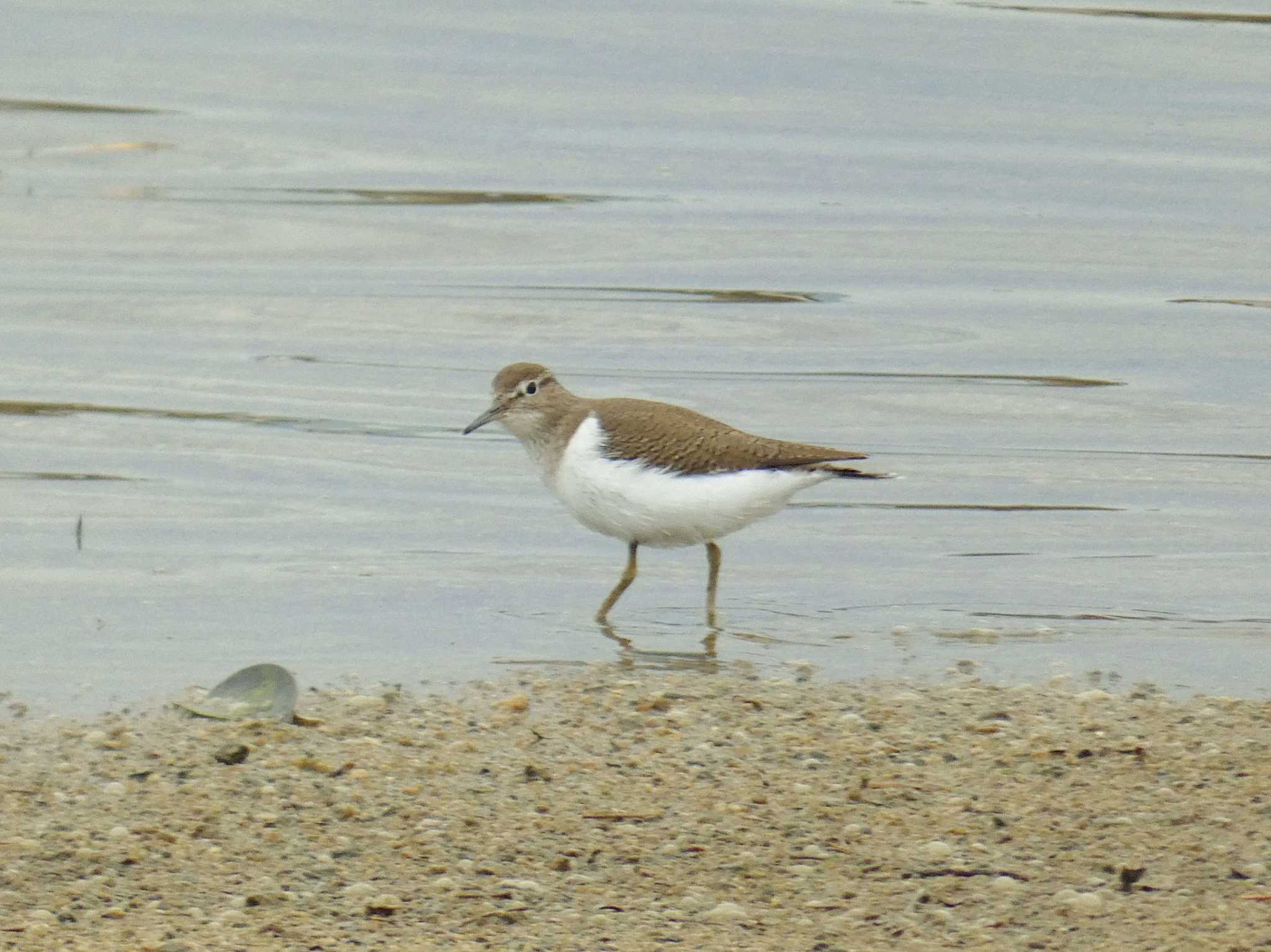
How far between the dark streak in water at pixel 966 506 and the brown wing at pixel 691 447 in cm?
208

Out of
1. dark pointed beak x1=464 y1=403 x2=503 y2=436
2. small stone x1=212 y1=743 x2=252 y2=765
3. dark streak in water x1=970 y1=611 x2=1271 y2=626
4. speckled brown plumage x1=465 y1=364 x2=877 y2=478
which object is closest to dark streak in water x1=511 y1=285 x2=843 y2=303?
dark pointed beak x1=464 y1=403 x2=503 y2=436

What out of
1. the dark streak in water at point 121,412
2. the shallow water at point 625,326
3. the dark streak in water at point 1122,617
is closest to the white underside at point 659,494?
the shallow water at point 625,326

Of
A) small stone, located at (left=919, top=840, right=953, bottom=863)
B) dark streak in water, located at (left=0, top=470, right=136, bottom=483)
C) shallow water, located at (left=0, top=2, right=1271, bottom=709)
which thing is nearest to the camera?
small stone, located at (left=919, top=840, right=953, bottom=863)

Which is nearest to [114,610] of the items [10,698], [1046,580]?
[10,698]

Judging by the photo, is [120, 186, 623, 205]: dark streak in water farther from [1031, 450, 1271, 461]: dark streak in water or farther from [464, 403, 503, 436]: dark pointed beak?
[464, 403, 503, 436]: dark pointed beak

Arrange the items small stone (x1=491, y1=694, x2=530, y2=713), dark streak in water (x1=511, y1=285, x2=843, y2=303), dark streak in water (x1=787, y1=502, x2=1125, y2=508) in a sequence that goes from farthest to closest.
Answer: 1. dark streak in water (x1=511, y1=285, x2=843, y2=303)
2. dark streak in water (x1=787, y1=502, x2=1125, y2=508)
3. small stone (x1=491, y1=694, x2=530, y2=713)

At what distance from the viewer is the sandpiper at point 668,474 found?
7789 mm

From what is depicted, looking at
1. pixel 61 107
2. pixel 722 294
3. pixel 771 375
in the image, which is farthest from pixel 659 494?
pixel 61 107

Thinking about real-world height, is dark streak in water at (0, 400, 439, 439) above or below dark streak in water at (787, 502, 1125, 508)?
above

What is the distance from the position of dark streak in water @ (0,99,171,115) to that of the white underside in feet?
45.4

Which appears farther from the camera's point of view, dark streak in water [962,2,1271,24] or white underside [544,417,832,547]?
dark streak in water [962,2,1271,24]

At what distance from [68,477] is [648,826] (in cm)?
616

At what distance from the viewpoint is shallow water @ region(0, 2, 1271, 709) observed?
7934mm

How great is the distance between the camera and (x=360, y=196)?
1789 centimetres
